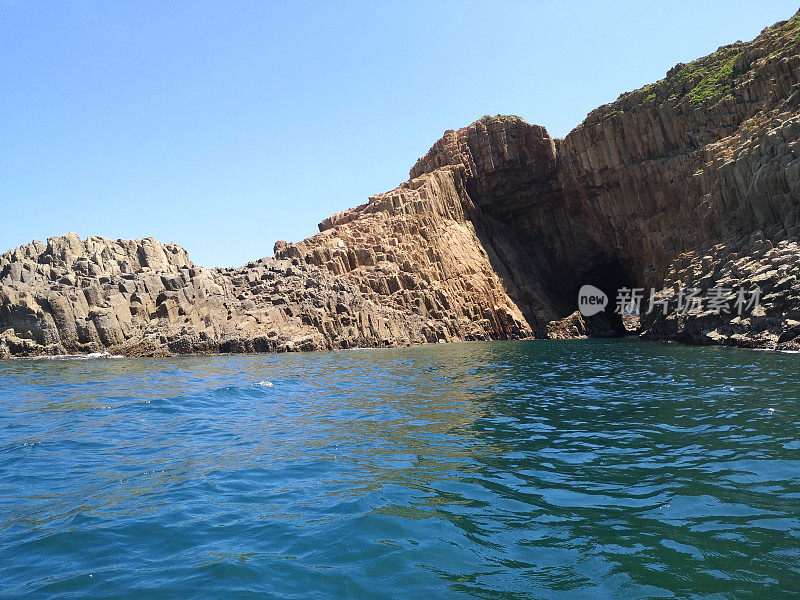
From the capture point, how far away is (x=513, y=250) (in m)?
78.6

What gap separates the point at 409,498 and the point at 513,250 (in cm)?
7261

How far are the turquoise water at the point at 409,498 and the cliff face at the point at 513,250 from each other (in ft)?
82.5

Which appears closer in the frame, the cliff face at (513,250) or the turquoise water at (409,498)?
the turquoise water at (409,498)

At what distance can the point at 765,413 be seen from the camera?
13.6 meters

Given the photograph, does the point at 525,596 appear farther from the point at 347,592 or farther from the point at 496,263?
the point at 496,263

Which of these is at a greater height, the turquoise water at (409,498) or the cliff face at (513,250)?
the cliff face at (513,250)

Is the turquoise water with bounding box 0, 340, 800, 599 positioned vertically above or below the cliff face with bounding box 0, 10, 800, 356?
below

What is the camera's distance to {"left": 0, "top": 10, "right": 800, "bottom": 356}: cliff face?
132 ft

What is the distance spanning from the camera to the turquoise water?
590 centimetres

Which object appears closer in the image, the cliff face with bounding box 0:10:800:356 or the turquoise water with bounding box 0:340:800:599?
the turquoise water with bounding box 0:340:800:599

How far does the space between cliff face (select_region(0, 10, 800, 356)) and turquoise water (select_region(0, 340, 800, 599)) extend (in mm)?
25157

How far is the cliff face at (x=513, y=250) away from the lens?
40312mm

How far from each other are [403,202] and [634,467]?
63.3 meters

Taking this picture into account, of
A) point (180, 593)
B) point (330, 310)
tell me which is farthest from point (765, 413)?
point (330, 310)
